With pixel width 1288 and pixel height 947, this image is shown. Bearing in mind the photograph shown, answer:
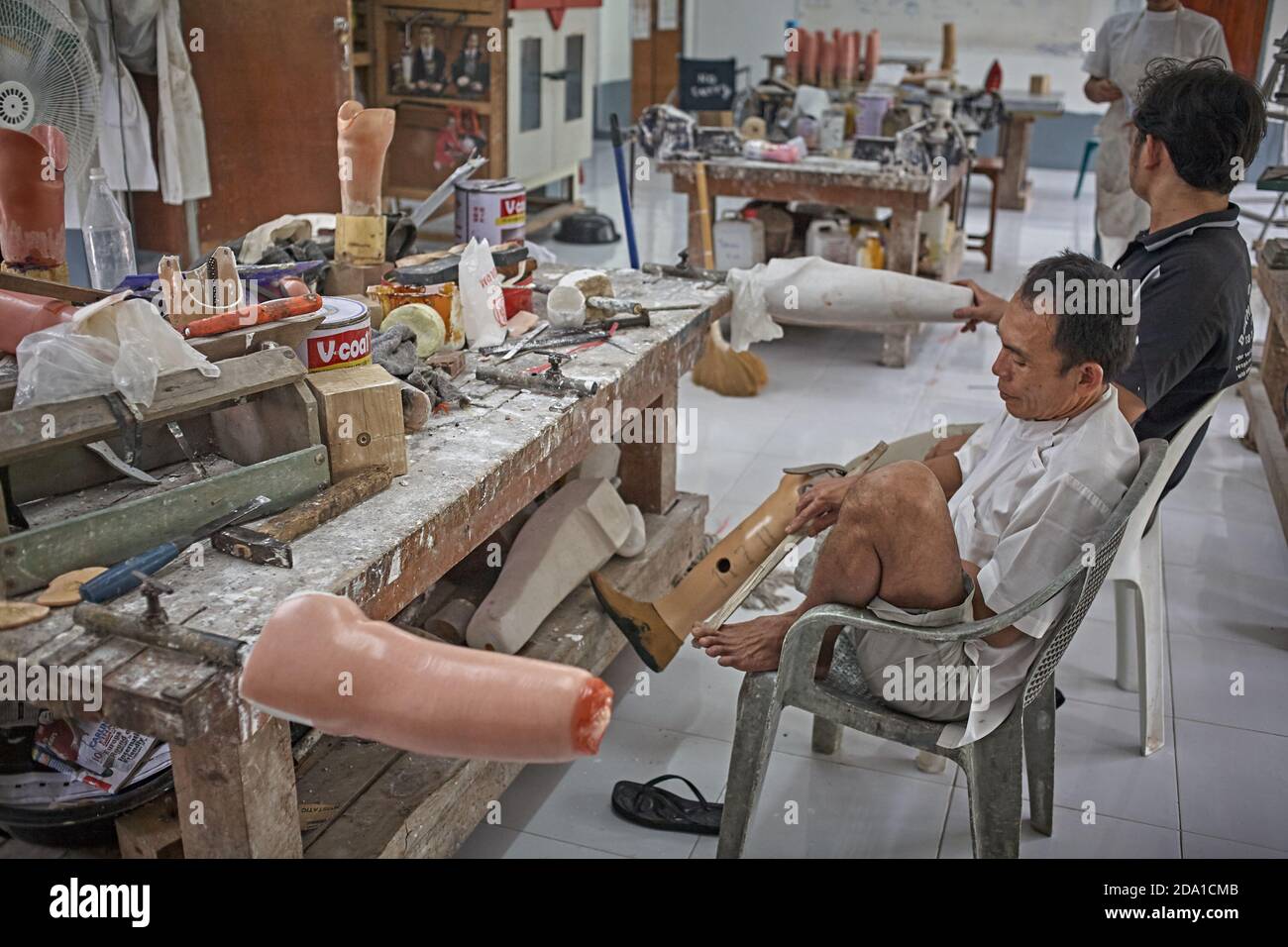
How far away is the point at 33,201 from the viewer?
2312 millimetres

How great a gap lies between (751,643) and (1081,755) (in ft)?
3.47

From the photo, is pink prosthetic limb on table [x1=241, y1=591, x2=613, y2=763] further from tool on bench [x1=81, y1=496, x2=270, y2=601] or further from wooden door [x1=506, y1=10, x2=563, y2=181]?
wooden door [x1=506, y1=10, x2=563, y2=181]

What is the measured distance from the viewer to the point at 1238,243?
2617mm

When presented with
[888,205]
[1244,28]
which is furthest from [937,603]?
[1244,28]

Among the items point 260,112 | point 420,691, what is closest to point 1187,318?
point 420,691

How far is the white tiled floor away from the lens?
2.46 metres

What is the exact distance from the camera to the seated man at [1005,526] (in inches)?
78.9

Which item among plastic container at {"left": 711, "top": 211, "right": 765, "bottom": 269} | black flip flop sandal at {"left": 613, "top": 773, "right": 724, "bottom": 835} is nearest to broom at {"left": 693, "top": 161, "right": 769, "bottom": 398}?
plastic container at {"left": 711, "top": 211, "right": 765, "bottom": 269}

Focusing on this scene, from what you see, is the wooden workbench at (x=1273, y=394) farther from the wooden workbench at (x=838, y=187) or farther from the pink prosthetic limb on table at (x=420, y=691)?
the pink prosthetic limb on table at (x=420, y=691)

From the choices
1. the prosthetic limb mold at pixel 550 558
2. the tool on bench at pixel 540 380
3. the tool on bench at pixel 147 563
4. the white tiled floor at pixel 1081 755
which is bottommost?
the white tiled floor at pixel 1081 755

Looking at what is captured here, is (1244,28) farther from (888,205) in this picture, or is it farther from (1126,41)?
(888,205)

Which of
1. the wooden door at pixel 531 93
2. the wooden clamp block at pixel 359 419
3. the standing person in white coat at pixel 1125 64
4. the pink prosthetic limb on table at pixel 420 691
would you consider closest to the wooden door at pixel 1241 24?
the standing person in white coat at pixel 1125 64

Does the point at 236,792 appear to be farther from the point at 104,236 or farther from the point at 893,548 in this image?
the point at 104,236

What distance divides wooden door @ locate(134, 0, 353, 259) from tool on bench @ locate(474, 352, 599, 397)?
10.1 feet
